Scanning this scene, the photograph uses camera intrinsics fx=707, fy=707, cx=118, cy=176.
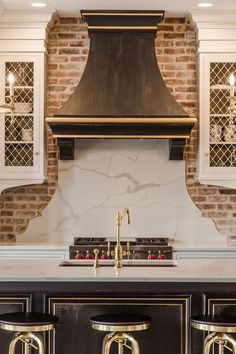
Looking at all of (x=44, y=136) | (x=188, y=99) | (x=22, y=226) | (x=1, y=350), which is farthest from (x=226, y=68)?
(x=1, y=350)

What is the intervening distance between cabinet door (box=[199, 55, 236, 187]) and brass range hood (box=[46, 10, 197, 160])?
0.25 meters

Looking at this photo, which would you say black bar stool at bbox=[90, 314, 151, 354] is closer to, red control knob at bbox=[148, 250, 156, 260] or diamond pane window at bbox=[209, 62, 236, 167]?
red control knob at bbox=[148, 250, 156, 260]

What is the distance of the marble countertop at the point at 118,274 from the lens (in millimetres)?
3986

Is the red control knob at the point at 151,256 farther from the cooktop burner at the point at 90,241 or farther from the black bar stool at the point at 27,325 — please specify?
the black bar stool at the point at 27,325

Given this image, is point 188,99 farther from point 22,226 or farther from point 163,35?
point 22,226


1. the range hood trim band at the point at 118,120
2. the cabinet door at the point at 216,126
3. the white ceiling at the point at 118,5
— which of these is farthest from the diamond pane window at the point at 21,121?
the cabinet door at the point at 216,126

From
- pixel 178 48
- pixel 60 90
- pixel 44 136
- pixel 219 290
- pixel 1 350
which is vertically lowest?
pixel 1 350

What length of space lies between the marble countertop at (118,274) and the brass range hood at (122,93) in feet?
5.74

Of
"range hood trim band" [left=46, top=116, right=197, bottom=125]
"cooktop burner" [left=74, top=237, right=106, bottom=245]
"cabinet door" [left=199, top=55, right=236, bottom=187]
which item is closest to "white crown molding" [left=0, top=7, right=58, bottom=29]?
"range hood trim band" [left=46, top=116, right=197, bottom=125]

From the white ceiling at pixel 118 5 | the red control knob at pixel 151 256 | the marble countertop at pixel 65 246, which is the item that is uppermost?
the white ceiling at pixel 118 5

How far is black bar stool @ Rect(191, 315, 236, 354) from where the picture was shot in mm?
3764

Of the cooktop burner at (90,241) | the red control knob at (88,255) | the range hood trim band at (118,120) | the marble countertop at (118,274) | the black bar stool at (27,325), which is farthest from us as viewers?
the cooktop burner at (90,241)

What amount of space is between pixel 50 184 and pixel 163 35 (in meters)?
1.72

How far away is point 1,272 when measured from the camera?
4152 mm
